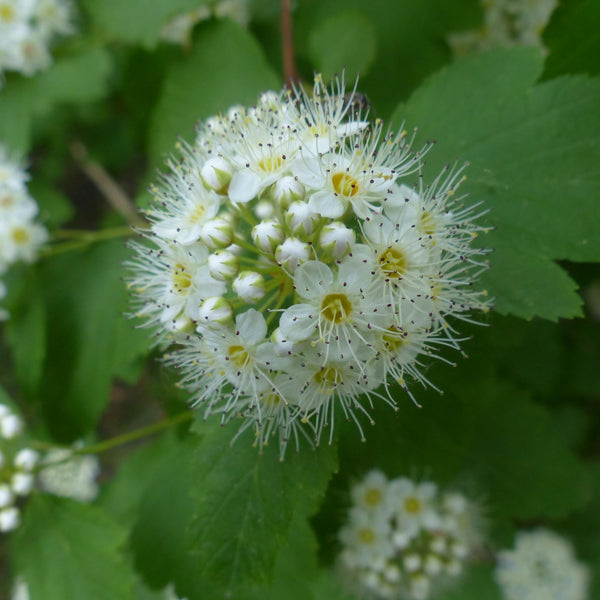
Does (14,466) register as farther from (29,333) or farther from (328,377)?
(328,377)

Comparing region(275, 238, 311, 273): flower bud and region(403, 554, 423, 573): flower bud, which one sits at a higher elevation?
region(275, 238, 311, 273): flower bud

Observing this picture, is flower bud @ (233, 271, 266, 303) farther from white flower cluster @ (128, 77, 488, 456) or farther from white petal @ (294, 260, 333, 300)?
white petal @ (294, 260, 333, 300)

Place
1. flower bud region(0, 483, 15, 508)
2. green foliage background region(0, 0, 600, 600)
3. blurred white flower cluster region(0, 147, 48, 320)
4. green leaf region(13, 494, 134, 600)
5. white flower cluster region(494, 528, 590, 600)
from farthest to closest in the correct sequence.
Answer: white flower cluster region(494, 528, 590, 600), blurred white flower cluster region(0, 147, 48, 320), flower bud region(0, 483, 15, 508), green leaf region(13, 494, 134, 600), green foliage background region(0, 0, 600, 600)

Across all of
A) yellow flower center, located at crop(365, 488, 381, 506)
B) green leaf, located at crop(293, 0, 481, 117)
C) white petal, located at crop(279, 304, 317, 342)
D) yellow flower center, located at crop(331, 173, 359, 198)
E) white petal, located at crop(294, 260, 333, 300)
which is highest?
green leaf, located at crop(293, 0, 481, 117)

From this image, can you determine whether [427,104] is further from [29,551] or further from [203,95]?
[29,551]

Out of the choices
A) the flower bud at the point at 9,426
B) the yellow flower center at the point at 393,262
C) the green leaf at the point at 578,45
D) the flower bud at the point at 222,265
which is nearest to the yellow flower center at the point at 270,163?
the flower bud at the point at 222,265

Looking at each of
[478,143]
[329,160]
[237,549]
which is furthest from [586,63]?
[237,549]

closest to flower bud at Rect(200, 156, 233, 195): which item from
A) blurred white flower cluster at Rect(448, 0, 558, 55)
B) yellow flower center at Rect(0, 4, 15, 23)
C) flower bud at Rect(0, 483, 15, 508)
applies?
flower bud at Rect(0, 483, 15, 508)

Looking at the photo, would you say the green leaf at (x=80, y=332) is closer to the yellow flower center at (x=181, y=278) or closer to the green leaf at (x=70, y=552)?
the green leaf at (x=70, y=552)
